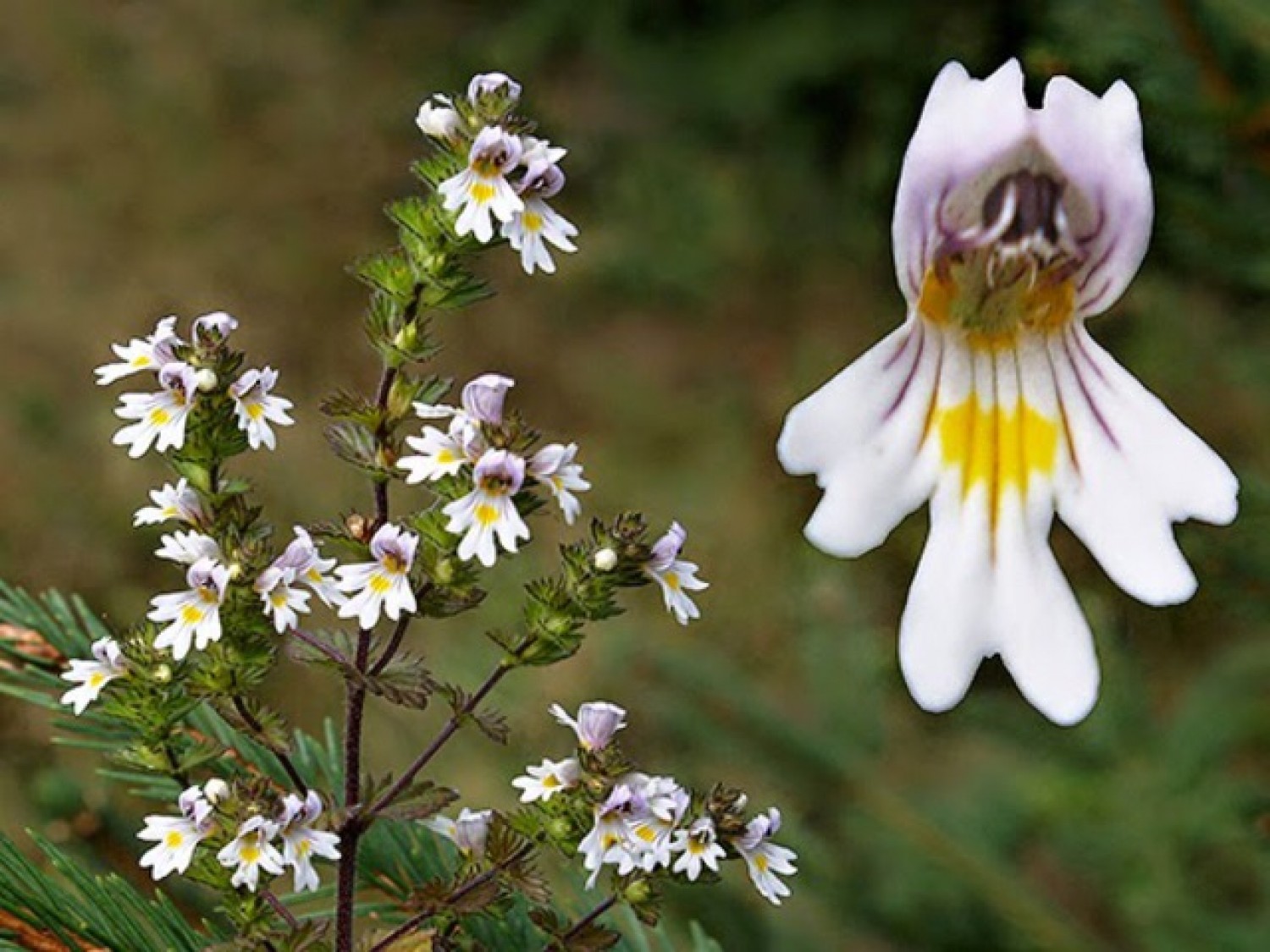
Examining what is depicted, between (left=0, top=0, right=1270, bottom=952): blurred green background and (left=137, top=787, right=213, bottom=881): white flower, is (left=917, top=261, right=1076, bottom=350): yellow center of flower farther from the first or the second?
(left=0, top=0, right=1270, bottom=952): blurred green background

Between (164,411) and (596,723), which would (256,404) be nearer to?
(164,411)

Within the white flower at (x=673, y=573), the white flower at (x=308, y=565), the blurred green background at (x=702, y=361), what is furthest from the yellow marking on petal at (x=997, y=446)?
the blurred green background at (x=702, y=361)

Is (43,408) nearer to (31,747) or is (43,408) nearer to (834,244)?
(31,747)

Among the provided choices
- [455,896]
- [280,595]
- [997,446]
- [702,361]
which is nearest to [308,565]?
[280,595]

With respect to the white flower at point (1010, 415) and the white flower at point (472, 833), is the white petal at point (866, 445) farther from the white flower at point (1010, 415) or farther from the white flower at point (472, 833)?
the white flower at point (472, 833)

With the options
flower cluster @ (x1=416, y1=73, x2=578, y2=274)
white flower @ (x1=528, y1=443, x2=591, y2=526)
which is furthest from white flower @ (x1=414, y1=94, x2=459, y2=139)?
white flower @ (x1=528, y1=443, x2=591, y2=526)

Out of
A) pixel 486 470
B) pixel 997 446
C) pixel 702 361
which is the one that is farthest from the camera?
pixel 702 361
